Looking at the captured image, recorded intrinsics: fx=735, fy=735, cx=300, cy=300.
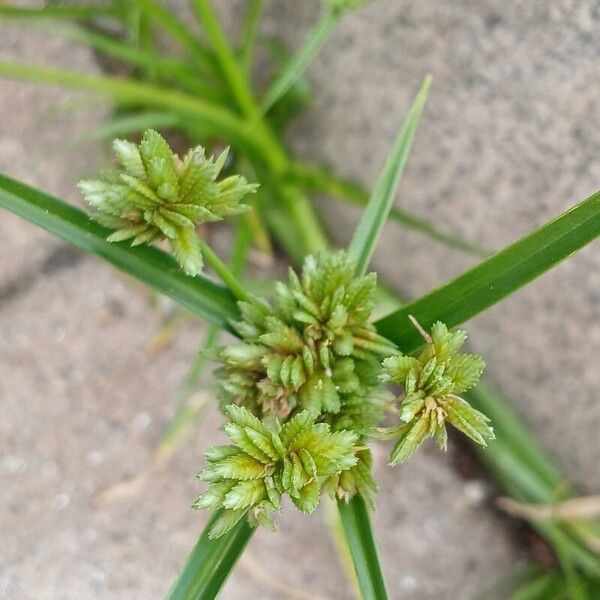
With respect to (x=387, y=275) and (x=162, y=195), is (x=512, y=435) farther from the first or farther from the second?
(x=162, y=195)

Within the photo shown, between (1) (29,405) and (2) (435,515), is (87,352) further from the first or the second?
(2) (435,515)

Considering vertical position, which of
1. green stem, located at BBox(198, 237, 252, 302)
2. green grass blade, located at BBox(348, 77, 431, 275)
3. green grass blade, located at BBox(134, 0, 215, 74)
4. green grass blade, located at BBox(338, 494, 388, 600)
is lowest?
green grass blade, located at BBox(338, 494, 388, 600)

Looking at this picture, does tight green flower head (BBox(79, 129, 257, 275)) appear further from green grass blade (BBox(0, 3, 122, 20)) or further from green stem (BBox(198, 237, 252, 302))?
green grass blade (BBox(0, 3, 122, 20))

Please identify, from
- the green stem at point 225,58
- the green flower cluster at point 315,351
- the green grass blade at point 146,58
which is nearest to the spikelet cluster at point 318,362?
the green flower cluster at point 315,351

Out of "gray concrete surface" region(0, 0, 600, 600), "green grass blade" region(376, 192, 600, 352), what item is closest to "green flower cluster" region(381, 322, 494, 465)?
"green grass blade" region(376, 192, 600, 352)

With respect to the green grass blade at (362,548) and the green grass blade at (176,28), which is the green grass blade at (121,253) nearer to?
the green grass blade at (362,548)

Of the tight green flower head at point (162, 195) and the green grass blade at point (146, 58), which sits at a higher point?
the green grass blade at point (146, 58)

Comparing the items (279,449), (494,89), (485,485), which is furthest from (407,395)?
(485,485)
